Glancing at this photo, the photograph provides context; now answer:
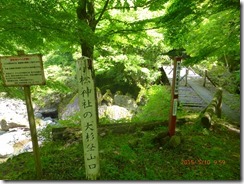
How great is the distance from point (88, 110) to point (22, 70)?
3.78 ft

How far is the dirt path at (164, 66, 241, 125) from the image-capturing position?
7301 millimetres

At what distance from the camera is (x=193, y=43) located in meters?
6.11

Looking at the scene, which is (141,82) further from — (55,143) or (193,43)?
(55,143)

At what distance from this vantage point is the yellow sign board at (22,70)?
3.32 meters

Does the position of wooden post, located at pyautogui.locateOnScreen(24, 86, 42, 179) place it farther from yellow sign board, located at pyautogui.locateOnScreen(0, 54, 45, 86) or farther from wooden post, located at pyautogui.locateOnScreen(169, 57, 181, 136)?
wooden post, located at pyautogui.locateOnScreen(169, 57, 181, 136)

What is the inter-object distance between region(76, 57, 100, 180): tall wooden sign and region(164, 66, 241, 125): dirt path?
4439 mm

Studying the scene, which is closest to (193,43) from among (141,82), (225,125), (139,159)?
(225,125)

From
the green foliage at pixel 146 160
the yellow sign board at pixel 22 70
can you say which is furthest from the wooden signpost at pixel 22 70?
the green foliage at pixel 146 160

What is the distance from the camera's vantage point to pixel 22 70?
338cm

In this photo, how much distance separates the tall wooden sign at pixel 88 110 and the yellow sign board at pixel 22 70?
641 mm

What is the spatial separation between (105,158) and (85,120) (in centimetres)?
128

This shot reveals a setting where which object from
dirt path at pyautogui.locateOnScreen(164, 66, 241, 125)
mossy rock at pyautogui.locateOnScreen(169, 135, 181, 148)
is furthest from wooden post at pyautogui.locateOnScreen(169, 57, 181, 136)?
dirt path at pyautogui.locateOnScreen(164, 66, 241, 125)

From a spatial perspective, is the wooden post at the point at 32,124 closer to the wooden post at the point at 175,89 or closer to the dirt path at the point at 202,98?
the wooden post at the point at 175,89
